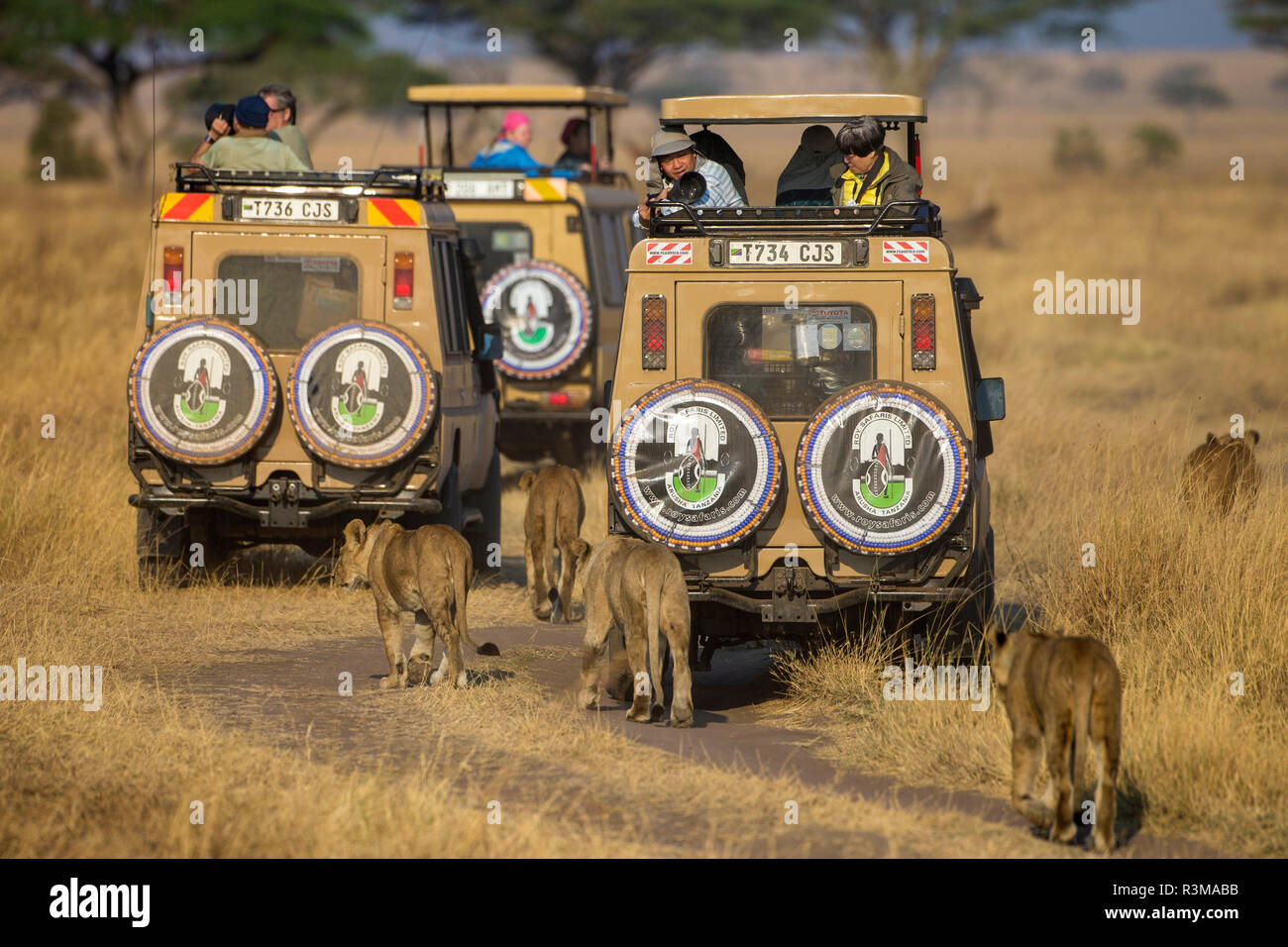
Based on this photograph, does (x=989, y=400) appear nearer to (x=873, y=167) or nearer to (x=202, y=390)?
(x=873, y=167)

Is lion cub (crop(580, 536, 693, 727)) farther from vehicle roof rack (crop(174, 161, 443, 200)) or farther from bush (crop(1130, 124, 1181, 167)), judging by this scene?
bush (crop(1130, 124, 1181, 167))

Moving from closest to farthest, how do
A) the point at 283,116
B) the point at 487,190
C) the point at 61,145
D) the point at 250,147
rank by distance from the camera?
the point at 250,147
the point at 283,116
the point at 487,190
the point at 61,145

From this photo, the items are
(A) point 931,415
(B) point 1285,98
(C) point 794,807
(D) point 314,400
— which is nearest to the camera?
(C) point 794,807

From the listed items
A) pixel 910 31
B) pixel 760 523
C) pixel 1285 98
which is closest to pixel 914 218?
pixel 760 523

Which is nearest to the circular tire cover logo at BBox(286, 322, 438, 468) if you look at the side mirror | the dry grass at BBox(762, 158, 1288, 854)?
the dry grass at BBox(762, 158, 1288, 854)

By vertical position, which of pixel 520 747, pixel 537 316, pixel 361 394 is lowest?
pixel 520 747

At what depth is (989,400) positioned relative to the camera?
345 inches

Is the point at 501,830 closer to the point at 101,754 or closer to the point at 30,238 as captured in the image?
the point at 101,754

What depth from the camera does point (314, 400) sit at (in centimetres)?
1038

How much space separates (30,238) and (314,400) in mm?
15611

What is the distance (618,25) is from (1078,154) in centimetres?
2102

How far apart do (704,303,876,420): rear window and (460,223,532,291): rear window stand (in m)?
7.22

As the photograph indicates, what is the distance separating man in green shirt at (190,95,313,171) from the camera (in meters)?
11.5

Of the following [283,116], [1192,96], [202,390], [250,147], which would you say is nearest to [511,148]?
[283,116]
